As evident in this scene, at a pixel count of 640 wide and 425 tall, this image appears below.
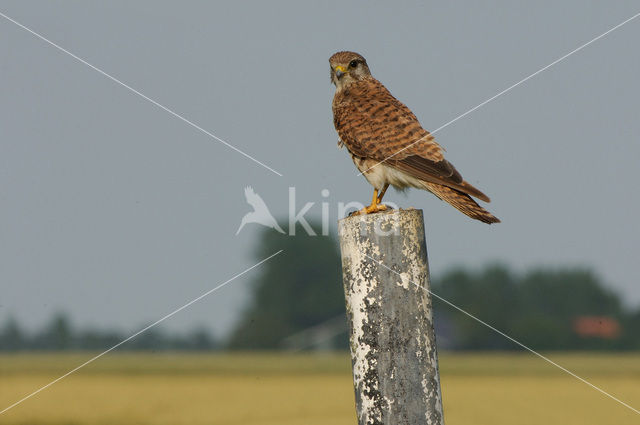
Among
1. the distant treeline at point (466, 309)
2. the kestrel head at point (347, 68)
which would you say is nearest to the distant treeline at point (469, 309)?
the distant treeline at point (466, 309)

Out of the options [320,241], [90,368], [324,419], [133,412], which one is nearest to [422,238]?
[324,419]

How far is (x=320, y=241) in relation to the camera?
95.2 meters

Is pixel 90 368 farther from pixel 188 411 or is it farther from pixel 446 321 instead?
pixel 446 321

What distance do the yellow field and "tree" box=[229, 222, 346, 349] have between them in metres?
45.3

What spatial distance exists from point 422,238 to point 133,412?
1602 cm

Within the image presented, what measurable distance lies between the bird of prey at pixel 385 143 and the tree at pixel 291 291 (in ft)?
252

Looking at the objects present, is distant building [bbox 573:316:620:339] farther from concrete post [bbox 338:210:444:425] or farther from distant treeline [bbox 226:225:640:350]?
concrete post [bbox 338:210:444:425]

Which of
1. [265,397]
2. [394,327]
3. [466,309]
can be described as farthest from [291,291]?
[394,327]

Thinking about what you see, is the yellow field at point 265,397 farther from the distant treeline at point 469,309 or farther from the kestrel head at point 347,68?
the distant treeline at point 469,309

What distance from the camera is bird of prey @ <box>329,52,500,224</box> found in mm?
6445

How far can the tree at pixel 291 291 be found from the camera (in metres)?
87.2

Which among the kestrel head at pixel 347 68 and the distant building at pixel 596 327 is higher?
the distant building at pixel 596 327

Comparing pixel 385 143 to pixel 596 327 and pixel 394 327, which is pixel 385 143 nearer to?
pixel 394 327

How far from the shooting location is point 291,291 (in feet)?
308
